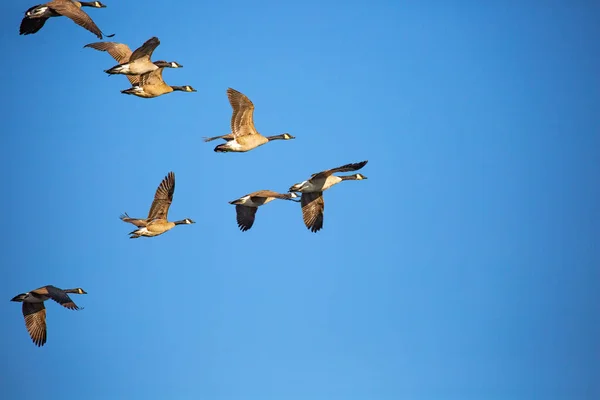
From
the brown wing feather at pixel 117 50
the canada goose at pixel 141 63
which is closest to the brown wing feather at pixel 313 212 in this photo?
the canada goose at pixel 141 63

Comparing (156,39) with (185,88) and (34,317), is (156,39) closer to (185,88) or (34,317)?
(185,88)

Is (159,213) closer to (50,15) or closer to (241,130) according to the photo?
(241,130)

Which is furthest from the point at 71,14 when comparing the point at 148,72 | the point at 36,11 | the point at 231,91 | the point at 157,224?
the point at 157,224

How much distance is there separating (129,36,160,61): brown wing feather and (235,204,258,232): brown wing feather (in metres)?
5.57

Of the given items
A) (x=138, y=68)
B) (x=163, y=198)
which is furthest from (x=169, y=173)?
(x=138, y=68)

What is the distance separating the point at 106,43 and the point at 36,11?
13.9 ft

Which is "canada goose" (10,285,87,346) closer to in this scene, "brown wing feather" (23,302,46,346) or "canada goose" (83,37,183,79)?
"brown wing feather" (23,302,46,346)

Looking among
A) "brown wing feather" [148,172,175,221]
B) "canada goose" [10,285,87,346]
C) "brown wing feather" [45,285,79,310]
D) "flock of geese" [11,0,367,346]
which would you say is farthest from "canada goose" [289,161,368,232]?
"canada goose" [10,285,87,346]

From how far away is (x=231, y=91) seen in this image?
27578 millimetres

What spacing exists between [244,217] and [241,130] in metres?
3.21

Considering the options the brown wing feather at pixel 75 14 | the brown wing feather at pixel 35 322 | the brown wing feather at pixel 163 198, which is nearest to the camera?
the brown wing feather at pixel 75 14

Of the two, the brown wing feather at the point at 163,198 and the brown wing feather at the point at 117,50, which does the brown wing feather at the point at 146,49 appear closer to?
the brown wing feather at the point at 117,50

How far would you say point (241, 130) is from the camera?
28266mm

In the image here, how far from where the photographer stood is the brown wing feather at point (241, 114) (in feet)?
90.6
